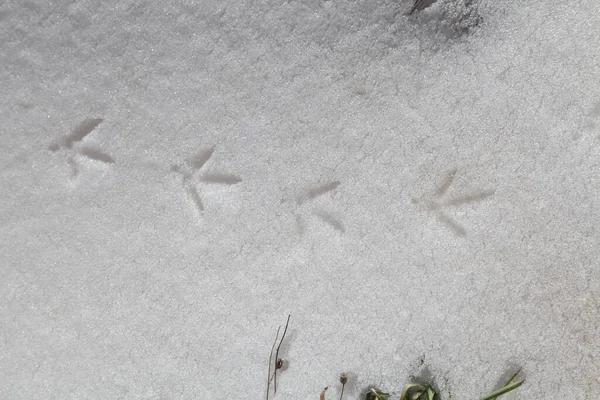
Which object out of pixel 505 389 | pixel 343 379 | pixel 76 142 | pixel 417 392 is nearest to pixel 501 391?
pixel 505 389

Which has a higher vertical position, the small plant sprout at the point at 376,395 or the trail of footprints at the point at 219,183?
the trail of footprints at the point at 219,183

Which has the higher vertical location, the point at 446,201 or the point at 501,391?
the point at 446,201

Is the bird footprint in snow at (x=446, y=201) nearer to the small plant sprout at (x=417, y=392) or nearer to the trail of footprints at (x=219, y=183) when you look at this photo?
the trail of footprints at (x=219, y=183)

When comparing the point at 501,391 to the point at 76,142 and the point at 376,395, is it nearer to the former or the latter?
the point at 376,395

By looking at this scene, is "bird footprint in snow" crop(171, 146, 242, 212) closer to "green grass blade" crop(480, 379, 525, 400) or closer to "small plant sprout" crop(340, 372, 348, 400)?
"small plant sprout" crop(340, 372, 348, 400)

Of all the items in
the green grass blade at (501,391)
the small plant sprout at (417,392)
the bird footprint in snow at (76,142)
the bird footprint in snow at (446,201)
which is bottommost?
the small plant sprout at (417,392)

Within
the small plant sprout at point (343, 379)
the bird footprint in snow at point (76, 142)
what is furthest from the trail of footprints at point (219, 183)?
the small plant sprout at point (343, 379)

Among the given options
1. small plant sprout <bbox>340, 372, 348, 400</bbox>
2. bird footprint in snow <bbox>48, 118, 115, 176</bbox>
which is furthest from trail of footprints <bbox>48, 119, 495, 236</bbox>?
small plant sprout <bbox>340, 372, 348, 400</bbox>
